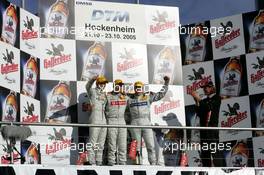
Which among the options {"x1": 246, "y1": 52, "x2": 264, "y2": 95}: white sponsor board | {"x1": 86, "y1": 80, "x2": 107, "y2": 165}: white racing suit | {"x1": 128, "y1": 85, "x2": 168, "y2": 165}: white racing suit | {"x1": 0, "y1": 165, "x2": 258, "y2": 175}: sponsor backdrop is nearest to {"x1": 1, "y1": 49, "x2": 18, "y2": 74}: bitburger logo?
{"x1": 86, "y1": 80, "x2": 107, "y2": 165}: white racing suit

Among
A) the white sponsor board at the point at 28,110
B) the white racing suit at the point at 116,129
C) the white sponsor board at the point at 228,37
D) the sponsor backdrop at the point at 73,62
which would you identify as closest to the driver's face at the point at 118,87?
the white racing suit at the point at 116,129

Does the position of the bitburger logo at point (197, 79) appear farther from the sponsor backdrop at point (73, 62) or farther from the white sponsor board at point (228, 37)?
the sponsor backdrop at point (73, 62)

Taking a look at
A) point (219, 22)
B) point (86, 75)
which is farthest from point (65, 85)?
point (219, 22)

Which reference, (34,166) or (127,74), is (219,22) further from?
(34,166)

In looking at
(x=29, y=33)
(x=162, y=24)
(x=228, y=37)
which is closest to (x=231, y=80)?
(x=228, y=37)

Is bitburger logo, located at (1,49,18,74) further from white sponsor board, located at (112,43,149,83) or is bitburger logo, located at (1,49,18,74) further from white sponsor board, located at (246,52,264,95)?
white sponsor board, located at (246,52,264,95)

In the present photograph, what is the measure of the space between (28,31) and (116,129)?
2912 mm

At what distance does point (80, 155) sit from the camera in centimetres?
1262

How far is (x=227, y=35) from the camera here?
15984mm

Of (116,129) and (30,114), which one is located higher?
(30,114)

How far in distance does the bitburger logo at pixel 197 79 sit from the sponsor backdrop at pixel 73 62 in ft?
3.63

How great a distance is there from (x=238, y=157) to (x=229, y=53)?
233cm

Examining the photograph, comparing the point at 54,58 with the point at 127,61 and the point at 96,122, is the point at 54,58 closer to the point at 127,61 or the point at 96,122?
the point at 127,61

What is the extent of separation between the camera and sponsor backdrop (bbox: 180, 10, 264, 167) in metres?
15.4
